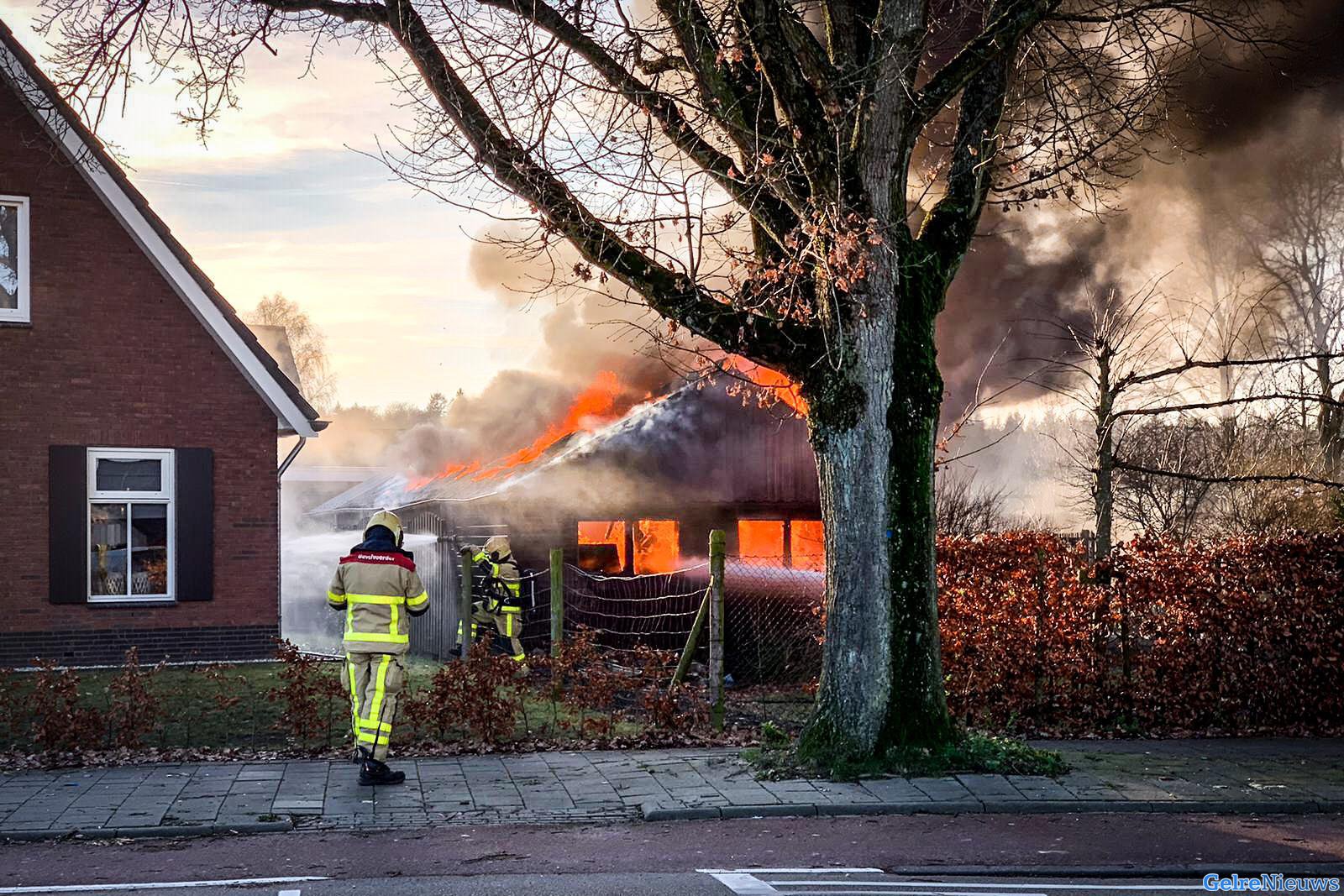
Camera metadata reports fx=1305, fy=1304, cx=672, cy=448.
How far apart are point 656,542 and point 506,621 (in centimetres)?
425

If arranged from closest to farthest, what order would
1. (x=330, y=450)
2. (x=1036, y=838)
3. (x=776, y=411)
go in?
1. (x=1036, y=838)
2. (x=776, y=411)
3. (x=330, y=450)

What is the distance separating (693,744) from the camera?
10414 mm

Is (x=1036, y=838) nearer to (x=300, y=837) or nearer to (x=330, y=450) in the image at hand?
(x=300, y=837)

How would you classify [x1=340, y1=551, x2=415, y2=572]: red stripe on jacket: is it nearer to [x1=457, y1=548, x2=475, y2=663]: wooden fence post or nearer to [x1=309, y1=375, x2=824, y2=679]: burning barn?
[x1=457, y1=548, x2=475, y2=663]: wooden fence post

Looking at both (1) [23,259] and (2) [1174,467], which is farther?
(2) [1174,467]

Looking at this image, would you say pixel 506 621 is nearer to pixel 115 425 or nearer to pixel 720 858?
pixel 115 425

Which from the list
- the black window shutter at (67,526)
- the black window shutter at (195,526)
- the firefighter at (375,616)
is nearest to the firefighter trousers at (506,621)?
the black window shutter at (195,526)

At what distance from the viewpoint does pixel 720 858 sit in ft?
22.7

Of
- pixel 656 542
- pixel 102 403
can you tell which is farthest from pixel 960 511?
pixel 102 403

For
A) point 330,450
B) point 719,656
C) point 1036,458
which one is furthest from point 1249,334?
point 330,450

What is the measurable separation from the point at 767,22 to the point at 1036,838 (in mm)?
5548

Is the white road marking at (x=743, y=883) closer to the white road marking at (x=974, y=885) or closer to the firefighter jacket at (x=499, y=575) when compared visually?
the white road marking at (x=974, y=885)

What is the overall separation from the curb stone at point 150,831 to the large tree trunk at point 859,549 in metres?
3.70

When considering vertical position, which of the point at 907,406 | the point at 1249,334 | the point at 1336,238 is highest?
the point at 1336,238
